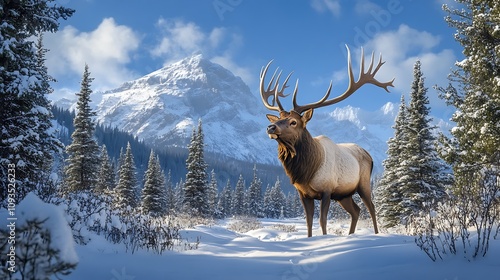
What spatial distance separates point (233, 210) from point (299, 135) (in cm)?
4907

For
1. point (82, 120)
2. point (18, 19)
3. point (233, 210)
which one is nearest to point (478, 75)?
point (18, 19)

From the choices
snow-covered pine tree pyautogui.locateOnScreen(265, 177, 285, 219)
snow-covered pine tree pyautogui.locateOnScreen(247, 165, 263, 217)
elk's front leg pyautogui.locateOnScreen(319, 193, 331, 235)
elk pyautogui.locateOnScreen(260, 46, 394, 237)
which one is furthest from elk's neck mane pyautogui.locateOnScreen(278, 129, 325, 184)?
snow-covered pine tree pyautogui.locateOnScreen(265, 177, 285, 219)

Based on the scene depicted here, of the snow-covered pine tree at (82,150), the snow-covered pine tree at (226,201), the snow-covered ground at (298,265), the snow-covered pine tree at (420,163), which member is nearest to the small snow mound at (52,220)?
the snow-covered ground at (298,265)

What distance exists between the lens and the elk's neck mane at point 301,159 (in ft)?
→ 20.1

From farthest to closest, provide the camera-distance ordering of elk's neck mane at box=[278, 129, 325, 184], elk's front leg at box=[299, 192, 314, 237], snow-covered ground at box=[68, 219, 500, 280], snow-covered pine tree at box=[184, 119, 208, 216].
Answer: snow-covered pine tree at box=[184, 119, 208, 216]
elk's front leg at box=[299, 192, 314, 237]
elk's neck mane at box=[278, 129, 325, 184]
snow-covered ground at box=[68, 219, 500, 280]

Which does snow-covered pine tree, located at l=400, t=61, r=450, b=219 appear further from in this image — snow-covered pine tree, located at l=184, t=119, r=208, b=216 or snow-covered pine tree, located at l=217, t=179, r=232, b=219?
snow-covered pine tree, located at l=217, t=179, r=232, b=219

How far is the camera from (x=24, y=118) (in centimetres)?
714

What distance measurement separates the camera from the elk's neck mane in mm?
6141

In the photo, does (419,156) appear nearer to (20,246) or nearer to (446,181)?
(446,181)

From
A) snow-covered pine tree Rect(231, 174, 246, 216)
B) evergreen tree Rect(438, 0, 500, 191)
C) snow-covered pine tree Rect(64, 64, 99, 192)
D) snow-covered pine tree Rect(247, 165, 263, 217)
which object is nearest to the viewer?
evergreen tree Rect(438, 0, 500, 191)

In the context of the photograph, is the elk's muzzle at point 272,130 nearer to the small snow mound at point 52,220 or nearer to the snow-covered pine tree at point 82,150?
the small snow mound at point 52,220

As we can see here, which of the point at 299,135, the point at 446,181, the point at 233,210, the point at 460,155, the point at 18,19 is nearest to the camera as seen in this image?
the point at 299,135

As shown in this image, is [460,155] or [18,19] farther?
[460,155]

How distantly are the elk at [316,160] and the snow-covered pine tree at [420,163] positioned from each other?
999 centimetres
